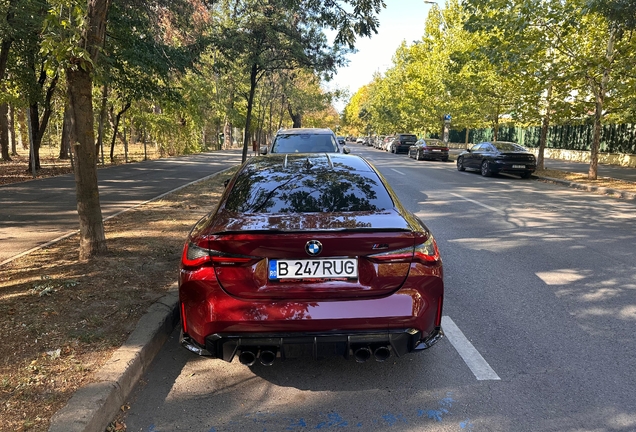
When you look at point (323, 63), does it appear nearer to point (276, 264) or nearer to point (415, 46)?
point (276, 264)

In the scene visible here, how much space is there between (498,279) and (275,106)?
164 ft

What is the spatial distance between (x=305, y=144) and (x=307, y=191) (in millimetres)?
7174

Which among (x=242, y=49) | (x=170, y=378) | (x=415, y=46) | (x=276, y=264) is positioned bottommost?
(x=170, y=378)

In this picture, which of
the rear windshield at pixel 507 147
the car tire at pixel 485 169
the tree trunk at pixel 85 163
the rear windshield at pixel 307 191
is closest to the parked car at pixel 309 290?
the rear windshield at pixel 307 191

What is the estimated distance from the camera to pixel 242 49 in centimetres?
1560

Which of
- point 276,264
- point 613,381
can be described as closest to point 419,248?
point 276,264

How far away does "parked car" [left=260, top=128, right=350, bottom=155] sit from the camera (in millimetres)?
10633

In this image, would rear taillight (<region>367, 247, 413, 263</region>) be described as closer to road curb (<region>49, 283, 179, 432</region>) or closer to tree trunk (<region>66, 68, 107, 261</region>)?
road curb (<region>49, 283, 179, 432</region>)

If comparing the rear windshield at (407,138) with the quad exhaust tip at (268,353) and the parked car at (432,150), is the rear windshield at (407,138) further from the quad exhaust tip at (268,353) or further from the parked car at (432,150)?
the quad exhaust tip at (268,353)

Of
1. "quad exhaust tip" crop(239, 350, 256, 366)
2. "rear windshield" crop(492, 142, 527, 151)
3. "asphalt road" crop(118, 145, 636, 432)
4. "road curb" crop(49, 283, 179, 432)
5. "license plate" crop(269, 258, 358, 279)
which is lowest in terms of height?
"asphalt road" crop(118, 145, 636, 432)

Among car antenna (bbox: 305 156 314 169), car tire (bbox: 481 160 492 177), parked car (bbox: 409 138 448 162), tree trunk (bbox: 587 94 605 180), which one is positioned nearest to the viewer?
car antenna (bbox: 305 156 314 169)

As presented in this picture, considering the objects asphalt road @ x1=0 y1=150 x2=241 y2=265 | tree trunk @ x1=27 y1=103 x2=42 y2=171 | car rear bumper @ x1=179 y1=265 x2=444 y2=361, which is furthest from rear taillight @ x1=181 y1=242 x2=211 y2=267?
tree trunk @ x1=27 y1=103 x2=42 y2=171

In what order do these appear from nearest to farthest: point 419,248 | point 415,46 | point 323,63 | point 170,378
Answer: point 419,248 < point 170,378 < point 323,63 < point 415,46

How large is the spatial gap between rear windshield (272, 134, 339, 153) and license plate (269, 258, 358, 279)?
304 inches
